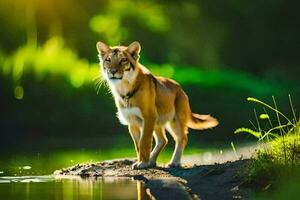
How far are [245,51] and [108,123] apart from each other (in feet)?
22.5

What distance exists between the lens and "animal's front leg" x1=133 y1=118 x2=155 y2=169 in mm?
10555

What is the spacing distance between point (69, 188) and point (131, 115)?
1886 millimetres

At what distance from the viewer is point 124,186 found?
8945 millimetres

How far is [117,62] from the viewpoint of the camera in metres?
10.4

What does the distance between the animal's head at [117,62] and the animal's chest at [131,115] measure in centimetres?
35

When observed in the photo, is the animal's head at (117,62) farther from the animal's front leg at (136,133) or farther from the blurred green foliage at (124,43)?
the blurred green foliage at (124,43)

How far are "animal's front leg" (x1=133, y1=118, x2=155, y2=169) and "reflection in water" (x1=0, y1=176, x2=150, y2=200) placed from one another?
808 millimetres

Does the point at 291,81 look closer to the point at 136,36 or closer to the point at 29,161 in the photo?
the point at 136,36

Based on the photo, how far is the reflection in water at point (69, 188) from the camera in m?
8.15

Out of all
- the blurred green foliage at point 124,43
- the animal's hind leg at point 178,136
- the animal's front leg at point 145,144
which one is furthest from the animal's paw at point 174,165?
the blurred green foliage at point 124,43

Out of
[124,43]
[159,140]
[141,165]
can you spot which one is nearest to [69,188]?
[141,165]

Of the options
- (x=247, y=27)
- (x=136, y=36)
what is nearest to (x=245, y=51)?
(x=247, y=27)

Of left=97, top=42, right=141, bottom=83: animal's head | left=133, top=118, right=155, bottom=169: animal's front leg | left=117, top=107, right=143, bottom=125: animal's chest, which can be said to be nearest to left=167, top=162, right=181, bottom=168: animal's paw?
left=133, top=118, right=155, bottom=169: animal's front leg

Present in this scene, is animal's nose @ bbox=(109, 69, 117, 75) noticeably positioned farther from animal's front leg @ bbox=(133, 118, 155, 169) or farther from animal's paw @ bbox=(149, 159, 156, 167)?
Answer: animal's paw @ bbox=(149, 159, 156, 167)
